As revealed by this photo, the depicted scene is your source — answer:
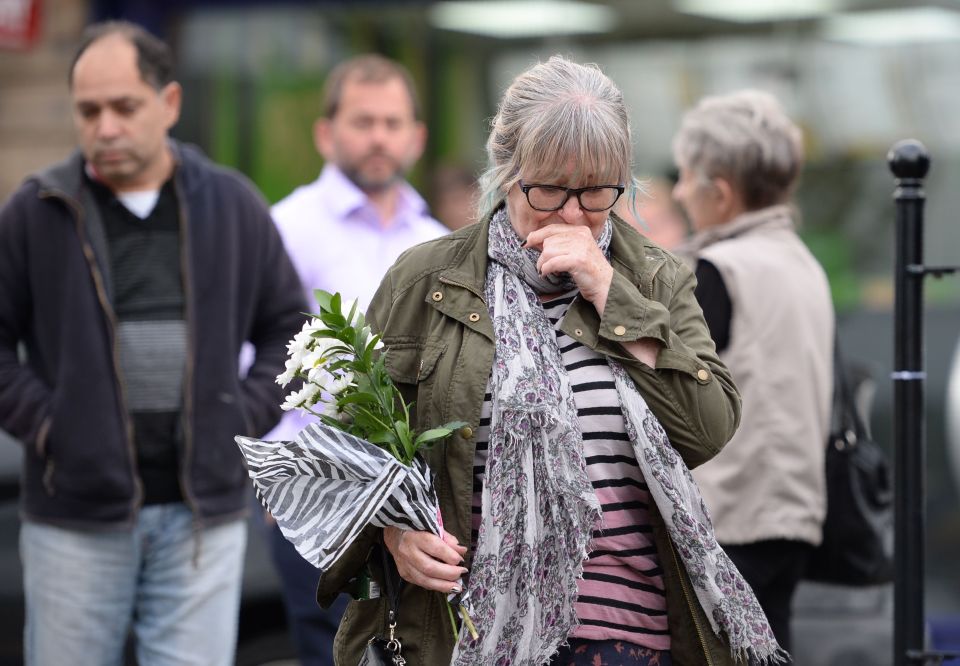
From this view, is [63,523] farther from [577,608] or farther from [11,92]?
[11,92]

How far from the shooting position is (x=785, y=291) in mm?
4219

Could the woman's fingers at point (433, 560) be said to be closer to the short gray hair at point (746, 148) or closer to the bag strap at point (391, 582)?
the bag strap at point (391, 582)

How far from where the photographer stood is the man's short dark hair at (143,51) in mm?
4188

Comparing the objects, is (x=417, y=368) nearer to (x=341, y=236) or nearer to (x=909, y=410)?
(x=909, y=410)

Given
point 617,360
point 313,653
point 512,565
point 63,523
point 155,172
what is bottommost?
point 313,653

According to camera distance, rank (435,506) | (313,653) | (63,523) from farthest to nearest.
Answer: (313,653) → (63,523) → (435,506)

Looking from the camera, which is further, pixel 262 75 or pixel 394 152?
pixel 262 75

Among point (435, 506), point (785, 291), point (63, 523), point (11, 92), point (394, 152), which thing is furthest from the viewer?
point (11, 92)

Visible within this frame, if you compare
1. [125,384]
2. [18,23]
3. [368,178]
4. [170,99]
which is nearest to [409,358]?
[125,384]

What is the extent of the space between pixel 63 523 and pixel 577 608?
1664mm

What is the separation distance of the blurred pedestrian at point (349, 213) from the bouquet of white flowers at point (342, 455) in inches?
85.8

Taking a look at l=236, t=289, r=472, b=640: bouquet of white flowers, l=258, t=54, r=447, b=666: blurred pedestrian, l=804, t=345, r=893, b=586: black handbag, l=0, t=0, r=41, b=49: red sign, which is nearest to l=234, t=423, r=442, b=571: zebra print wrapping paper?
l=236, t=289, r=472, b=640: bouquet of white flowers

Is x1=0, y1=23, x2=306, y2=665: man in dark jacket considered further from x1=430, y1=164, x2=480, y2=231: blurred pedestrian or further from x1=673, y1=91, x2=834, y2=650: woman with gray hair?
x1=430, y1=164, x2=480, y2=231: blurred pedestrian

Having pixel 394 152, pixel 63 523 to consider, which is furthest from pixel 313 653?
pixel 394 152
